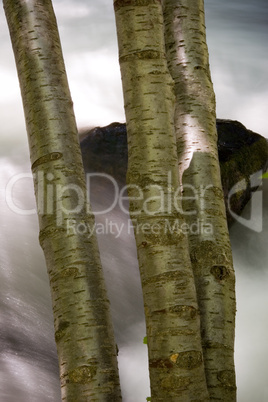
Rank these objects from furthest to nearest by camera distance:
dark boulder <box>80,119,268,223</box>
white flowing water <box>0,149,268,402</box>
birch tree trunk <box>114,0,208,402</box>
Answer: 1. dark boulder <box>80,119,268,223</box>
2. white flowing water <box>0,149,268,402</box>
3. birch tree trunk <box>114,0,208,402</box>

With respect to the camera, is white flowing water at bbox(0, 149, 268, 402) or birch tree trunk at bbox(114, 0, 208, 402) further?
white flowing water at bbox(0, 149, 268, 402)

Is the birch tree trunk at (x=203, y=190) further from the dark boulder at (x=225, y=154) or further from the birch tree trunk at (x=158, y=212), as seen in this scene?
the dark boulder at (x=225, y=154)

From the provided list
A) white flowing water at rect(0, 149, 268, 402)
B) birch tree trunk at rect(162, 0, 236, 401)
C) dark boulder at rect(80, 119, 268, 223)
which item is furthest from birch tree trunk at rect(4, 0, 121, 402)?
dark boulder at rect(80, 119, 268, 223)

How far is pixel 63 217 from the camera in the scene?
54.2 inches

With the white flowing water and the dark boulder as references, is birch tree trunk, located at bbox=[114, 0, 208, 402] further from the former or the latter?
the dark boulder

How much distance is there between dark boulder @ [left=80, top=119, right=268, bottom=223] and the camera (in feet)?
12.0

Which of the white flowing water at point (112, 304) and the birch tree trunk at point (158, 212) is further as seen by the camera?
the white flowing water at point (112, 304)

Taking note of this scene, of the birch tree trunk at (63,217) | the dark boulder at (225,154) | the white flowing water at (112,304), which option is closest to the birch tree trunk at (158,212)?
the birch tree trunk at (63,217)

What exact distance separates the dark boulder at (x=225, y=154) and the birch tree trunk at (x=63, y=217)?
216 cm

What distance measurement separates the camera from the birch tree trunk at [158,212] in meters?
1.27

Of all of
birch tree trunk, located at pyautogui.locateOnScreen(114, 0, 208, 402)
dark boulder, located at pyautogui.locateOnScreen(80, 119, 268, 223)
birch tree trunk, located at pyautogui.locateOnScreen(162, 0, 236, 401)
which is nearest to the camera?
birch tree trunk, located at pyautogui.locateOnScreen(114, 0, 208, 402)

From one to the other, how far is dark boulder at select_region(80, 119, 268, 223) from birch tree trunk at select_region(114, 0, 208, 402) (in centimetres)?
224

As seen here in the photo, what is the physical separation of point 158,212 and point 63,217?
0.72 feet

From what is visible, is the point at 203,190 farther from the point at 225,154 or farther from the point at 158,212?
the point at 225,154
